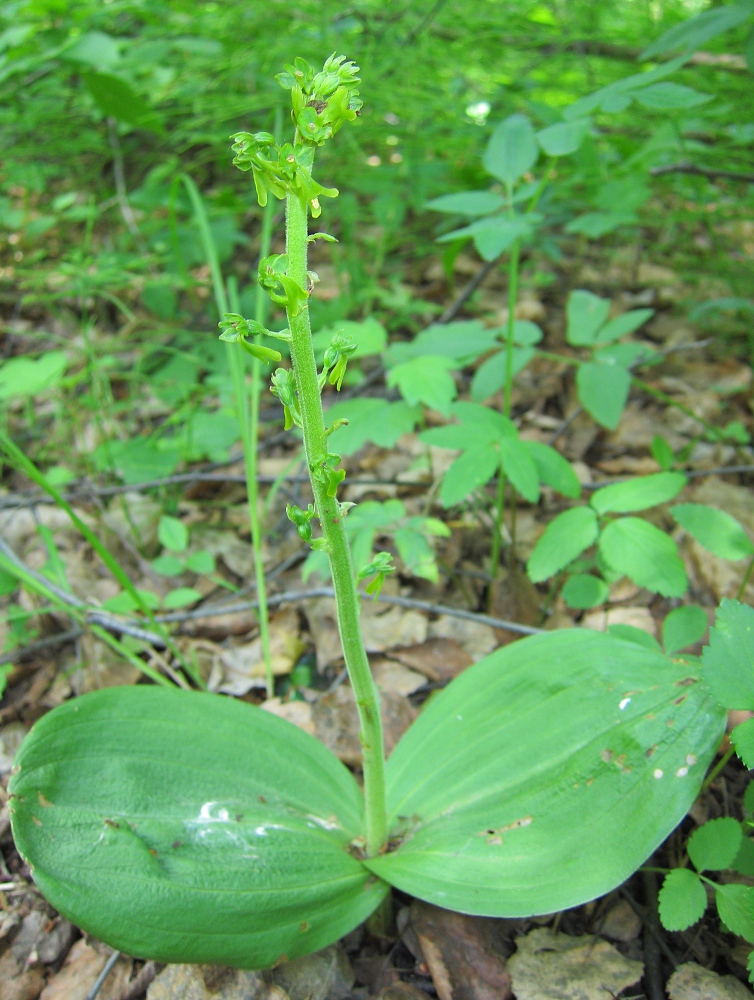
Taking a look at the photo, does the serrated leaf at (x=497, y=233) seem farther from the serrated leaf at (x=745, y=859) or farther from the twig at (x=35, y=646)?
the twig at (x=35, y=646)

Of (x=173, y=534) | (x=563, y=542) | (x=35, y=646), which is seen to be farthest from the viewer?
(x=173, y=534)

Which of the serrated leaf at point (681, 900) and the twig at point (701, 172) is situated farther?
the twig at point (701, 172)

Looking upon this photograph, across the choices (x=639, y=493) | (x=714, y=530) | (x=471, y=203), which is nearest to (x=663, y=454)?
(x=639, y=493)

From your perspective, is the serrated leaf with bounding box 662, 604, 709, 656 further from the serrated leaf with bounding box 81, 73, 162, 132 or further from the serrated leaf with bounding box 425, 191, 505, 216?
the serrated leaf with bounding box 81, 73, 162, 132

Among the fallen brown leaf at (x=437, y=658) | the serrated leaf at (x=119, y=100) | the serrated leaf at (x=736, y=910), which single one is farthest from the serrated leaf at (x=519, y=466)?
the serrated leaf at (x=119, y=100)

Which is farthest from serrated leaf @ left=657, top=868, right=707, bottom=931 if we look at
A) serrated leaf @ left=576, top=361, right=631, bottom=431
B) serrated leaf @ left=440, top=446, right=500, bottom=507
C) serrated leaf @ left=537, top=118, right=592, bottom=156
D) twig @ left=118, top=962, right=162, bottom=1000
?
serrated leaf @ left=537, top=118, right=592, bottom=156

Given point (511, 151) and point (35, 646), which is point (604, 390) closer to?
point (511, 151)
